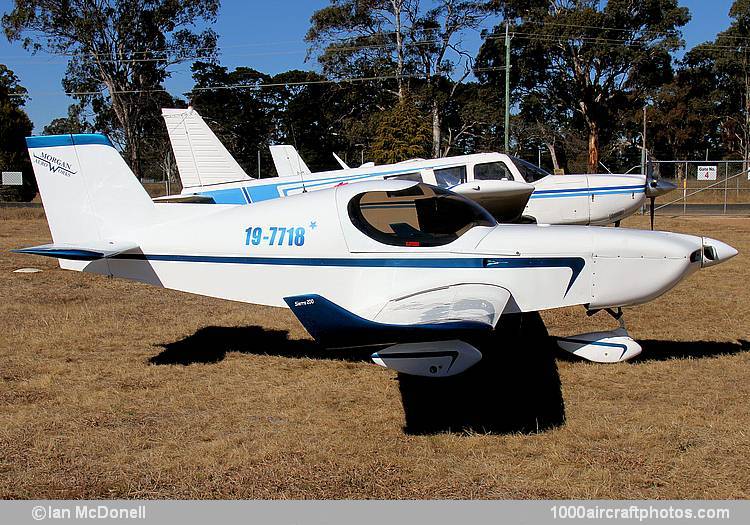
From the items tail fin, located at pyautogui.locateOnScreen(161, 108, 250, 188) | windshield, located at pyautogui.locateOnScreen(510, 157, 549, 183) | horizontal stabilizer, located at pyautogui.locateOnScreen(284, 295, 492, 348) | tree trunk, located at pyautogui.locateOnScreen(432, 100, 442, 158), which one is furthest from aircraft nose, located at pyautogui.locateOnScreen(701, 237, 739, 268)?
tree trunk, located at pyautogui.locateOnScreen(432, 100, 442, 158)

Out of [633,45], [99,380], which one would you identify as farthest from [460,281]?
[633,45]

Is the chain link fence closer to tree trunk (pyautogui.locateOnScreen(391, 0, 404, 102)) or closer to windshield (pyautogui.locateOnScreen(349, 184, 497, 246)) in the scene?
tree trunk (pyautogui.locateOnScreen(391, 0, 404, 102))

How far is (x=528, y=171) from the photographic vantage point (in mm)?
13812

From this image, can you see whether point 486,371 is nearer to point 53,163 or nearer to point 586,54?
point 53,163

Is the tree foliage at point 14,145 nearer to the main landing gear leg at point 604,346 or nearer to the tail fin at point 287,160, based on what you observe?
the tail fin at point 287,160

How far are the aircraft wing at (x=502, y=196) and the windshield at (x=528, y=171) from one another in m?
0.89

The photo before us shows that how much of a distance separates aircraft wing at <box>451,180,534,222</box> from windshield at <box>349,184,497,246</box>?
5.84m

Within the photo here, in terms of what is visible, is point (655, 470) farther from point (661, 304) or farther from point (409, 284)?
point (661, 304)

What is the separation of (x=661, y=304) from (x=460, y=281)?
208 inches

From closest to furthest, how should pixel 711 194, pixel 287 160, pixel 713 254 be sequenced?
1. pixel 713 254
2. pixel 287 160
3. pixel 711 194

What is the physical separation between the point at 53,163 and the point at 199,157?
369 inches

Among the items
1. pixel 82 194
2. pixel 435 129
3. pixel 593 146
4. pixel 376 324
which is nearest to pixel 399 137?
pixel 435 129

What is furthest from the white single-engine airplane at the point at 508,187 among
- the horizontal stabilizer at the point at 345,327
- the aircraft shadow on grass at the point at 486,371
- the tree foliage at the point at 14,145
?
the tree foliage at the point at 14,145

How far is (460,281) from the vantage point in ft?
21.3
